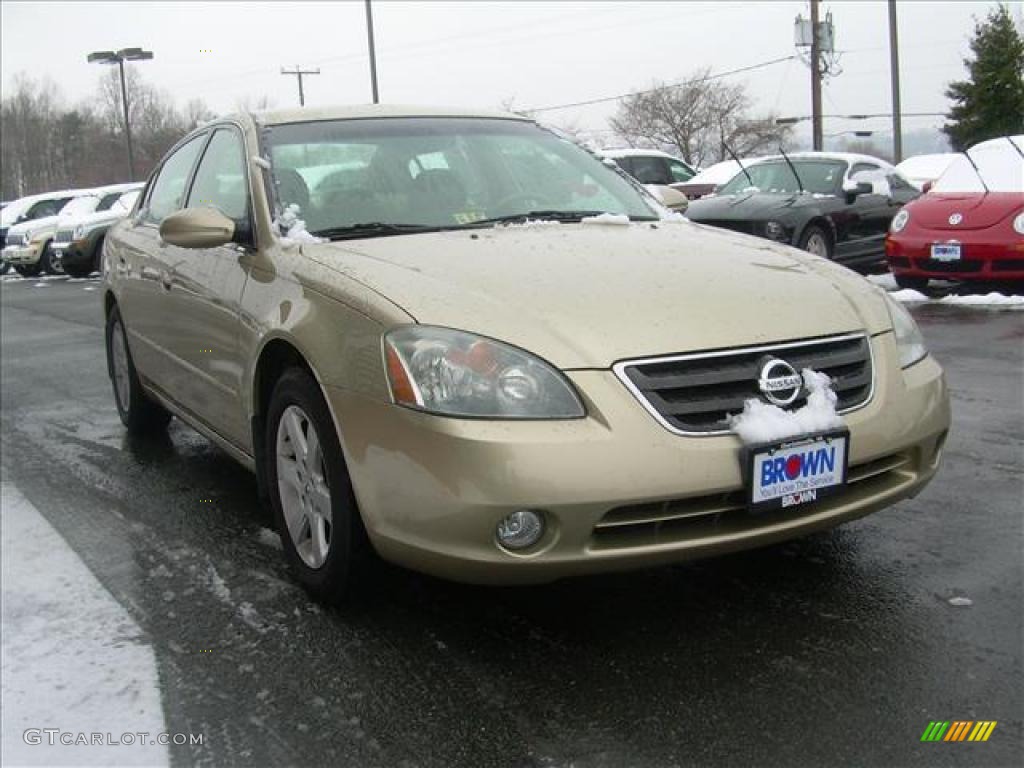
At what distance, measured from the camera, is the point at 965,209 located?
29.2 ft

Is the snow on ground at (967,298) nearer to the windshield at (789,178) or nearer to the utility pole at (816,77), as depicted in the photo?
the windshield at (789,178)

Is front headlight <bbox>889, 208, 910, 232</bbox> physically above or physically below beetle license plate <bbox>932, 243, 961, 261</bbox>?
above

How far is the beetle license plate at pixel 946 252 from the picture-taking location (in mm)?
8773

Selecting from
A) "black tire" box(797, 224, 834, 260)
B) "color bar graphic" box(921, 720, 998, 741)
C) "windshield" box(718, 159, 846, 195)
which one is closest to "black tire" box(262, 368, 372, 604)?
"color bar graphic" box(921, 720, 998, 741)

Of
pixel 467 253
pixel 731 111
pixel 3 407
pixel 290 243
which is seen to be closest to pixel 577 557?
pixel 467 253

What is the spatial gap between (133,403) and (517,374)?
342 cm

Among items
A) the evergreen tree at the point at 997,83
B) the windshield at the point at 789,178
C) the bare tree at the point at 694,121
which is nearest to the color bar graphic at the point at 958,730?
the windshield at the point at 789,178

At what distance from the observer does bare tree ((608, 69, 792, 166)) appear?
2452 inches

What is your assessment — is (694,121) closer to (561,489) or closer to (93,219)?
(93,219)

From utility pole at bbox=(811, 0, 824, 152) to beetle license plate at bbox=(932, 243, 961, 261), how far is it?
1644cm

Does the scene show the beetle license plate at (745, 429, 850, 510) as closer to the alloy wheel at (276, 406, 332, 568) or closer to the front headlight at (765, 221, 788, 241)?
the alloy wheel at (276, 406, 332, 568)

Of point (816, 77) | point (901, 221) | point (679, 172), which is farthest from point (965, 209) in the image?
point (816, 77)

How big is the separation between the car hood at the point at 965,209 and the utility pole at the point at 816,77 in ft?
52.2

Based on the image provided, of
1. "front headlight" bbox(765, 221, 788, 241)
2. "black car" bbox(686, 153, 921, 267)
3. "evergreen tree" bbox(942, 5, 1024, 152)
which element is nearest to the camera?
"front headlight" bbox(765, 221, 788, 241)
